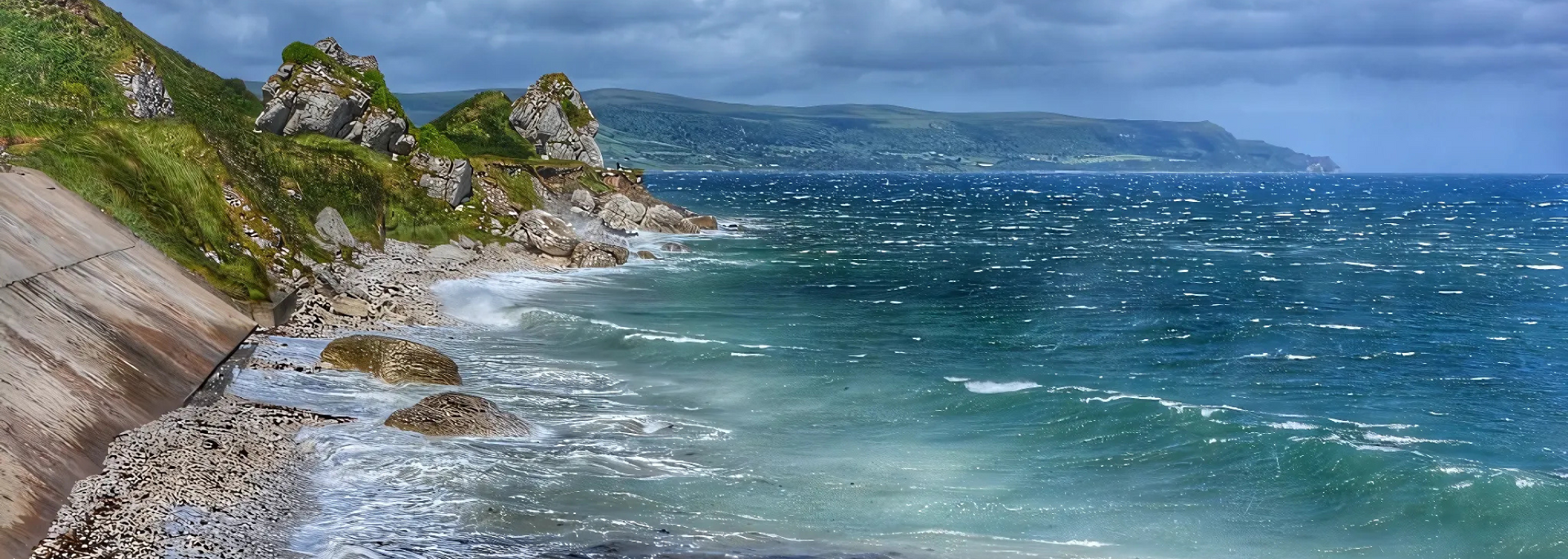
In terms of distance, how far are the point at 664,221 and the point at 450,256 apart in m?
31.3

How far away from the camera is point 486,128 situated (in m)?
84.2

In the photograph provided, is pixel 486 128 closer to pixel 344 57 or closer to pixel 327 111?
pixel 344 57

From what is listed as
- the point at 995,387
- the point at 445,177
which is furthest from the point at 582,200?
the point at 995,387

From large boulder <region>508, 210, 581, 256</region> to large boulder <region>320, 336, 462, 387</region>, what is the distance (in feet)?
95.9

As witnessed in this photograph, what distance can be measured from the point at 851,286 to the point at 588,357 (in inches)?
841

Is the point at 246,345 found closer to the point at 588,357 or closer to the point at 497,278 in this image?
the point at 588,357

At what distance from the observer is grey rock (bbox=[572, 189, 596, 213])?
2854 inches

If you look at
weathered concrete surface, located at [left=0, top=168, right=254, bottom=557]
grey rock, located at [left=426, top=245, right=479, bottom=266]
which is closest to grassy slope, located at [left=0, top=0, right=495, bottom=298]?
grey rock, located at [left=426, top=245, right=479, bottom=266]

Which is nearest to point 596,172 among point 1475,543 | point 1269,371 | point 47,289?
point 1269,371

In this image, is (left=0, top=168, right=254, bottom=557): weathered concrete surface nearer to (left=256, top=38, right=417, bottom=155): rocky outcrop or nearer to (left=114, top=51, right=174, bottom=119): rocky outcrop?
(left=114, top=51, right=174, bottom=119): rocky outcrop

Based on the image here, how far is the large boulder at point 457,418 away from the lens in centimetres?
2145

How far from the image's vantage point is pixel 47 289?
19859 millimetres

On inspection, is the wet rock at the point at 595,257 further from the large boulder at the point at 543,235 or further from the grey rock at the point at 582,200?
the grey rock at the point at 582,200

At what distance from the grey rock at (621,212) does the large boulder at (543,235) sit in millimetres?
14316
